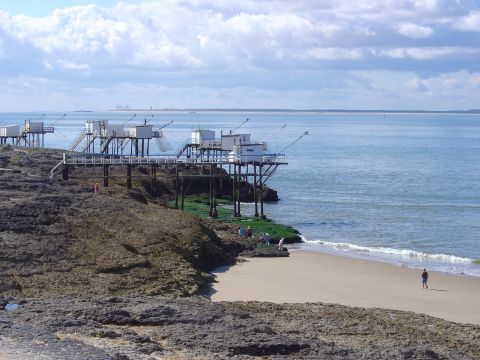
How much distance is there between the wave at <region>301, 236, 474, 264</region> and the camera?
41250mm

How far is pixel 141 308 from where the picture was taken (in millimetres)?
19438

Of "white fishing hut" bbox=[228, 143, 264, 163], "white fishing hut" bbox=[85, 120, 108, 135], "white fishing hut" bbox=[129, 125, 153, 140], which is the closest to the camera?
"white fishing hut" bbox=[228, 143, 264, 163]

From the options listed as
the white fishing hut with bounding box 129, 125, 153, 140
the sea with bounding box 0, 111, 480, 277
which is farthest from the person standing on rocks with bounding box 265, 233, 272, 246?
the white fishing hut with bounding box 129, 125, 153, 140

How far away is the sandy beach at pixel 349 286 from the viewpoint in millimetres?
28841

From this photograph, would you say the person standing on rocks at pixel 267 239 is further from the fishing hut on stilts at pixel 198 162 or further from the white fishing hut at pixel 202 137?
the white fishing hut at pixel 202 137

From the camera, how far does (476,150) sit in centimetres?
13825

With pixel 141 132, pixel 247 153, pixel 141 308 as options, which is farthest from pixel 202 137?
pixel 141 308

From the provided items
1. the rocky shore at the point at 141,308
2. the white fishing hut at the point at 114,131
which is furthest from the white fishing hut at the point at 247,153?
the rocky shore at the point at 141,308

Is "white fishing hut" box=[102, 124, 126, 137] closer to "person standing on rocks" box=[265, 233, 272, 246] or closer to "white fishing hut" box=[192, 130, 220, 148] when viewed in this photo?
"white fishing hut" box=[192, 130, 220, 148]

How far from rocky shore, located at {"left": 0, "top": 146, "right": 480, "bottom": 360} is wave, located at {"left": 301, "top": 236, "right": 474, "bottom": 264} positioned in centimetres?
906

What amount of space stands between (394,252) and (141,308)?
Result: 83.4 ft

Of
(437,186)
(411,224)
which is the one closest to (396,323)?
(411,224)

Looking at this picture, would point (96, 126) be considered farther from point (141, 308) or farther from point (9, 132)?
point (141, 308)

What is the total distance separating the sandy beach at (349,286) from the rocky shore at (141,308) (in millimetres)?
1465
